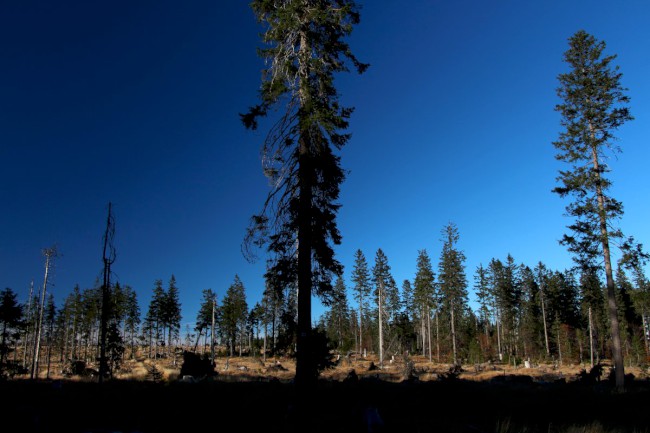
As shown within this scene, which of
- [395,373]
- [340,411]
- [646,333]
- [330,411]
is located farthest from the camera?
[646,333]

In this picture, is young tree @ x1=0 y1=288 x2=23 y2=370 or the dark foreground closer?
the dark foreground

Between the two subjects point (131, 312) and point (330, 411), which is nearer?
point (330, 411)

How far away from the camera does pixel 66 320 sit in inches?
2778

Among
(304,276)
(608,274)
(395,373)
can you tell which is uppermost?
(608,274)

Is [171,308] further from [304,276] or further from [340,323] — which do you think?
[304,276]

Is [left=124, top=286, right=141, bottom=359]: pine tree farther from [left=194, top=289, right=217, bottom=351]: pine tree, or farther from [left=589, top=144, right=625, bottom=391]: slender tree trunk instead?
[left=589, top=144, right=625, bottom=391]: slender tree trunk

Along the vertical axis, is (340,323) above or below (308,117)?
below

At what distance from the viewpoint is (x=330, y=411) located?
9797mm

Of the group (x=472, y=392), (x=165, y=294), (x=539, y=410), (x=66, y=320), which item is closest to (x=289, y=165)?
(x=472, y=392)

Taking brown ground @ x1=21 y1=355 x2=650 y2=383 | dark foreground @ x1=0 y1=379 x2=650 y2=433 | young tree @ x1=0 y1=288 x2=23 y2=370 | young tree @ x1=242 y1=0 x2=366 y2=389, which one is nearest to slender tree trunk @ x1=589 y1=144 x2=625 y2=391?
brown ground @ x1=21 y1=355 x2=650 y2=383

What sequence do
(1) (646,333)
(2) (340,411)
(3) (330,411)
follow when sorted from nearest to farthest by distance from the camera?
(2) (340,411) → (3) (330,411) → (1) (646,333)

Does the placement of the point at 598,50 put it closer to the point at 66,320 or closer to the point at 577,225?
the point at 577,225

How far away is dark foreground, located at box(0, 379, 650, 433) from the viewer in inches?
289

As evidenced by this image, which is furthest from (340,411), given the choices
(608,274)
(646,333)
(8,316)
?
(646,333)
